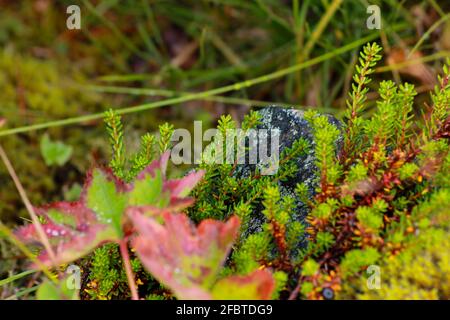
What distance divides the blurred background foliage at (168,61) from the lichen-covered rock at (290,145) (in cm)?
81

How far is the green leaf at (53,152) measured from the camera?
7.44 ft

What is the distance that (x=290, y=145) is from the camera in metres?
1.43

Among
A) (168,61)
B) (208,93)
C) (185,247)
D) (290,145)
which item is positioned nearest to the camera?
(185,247)

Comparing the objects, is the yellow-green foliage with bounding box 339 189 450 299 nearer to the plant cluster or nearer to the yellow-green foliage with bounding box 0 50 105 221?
the plant cluster

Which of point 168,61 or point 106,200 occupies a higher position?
point 168,61

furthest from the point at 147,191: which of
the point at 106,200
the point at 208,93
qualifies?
the point at 208,93

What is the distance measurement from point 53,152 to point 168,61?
84 cm

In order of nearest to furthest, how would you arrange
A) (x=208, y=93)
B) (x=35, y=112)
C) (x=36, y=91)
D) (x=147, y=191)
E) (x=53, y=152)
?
1. (x=147, y=191)
2. (x=208, y=93)
3. (x=53, y=152)
4. (x=35, y=112)
5. (x=36, y=91)

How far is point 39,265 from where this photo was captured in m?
1.03

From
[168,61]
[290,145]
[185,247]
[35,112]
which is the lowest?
[185,247]

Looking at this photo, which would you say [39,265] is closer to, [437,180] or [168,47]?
[437,180]

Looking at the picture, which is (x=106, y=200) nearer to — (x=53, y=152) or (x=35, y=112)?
(x=53, y=152)

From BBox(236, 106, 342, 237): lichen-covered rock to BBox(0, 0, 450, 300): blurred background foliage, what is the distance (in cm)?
81

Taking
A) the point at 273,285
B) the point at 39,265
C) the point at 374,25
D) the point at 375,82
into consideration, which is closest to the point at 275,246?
the point at 273,285
